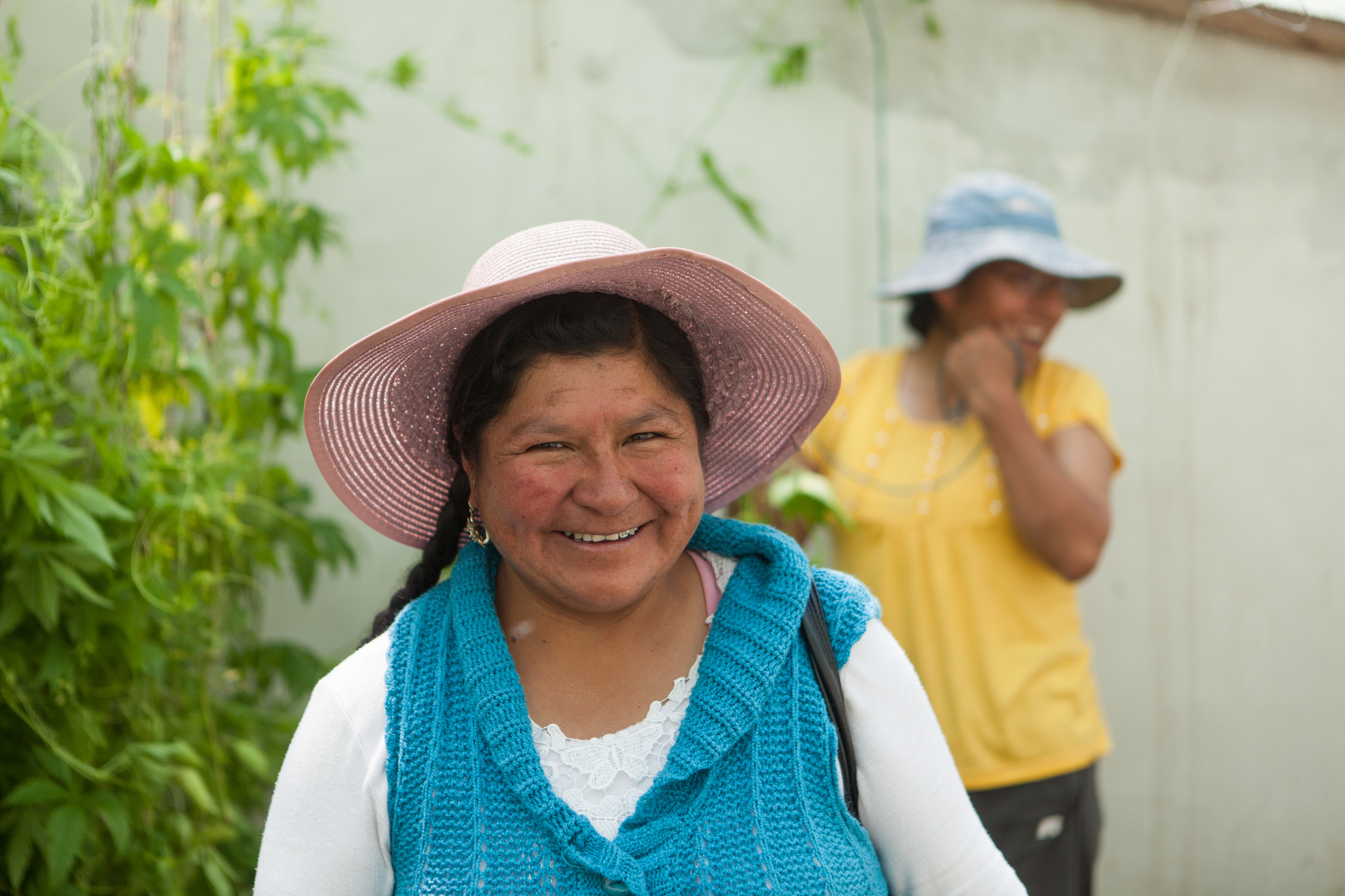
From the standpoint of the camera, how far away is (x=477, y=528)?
1.59m

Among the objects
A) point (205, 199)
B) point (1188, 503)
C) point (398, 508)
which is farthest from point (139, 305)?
point (1188, 503)

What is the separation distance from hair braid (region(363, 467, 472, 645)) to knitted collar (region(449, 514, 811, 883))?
0.22ft

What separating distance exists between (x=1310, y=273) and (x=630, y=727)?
338 centimetres

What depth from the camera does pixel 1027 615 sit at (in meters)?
2.39

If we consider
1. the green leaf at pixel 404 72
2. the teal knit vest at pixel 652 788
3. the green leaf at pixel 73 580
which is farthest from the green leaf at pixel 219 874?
the green leaf at pixel 404 72

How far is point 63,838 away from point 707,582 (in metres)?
1.07

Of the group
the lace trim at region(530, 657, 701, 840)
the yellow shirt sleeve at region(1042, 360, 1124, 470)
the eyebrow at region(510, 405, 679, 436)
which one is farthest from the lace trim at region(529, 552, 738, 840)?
the yellow shirt sleeve at region(1042, 360, 1124, 470)

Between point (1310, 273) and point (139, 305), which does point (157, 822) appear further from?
point (1310, 273)

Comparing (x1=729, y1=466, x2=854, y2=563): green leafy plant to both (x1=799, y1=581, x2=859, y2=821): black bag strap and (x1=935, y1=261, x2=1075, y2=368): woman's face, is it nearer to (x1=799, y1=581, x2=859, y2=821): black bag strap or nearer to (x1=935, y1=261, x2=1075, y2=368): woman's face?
(x1=935, y1=261, x2=1075, y2=368): woman's face

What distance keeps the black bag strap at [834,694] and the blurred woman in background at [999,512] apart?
1.01m

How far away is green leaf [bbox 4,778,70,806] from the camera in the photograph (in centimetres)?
171

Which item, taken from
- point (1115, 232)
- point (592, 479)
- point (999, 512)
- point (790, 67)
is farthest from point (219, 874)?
point (1115, 232)

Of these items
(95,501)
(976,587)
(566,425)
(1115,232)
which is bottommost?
(976,587)

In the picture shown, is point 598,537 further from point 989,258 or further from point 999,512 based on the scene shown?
point 989,258
